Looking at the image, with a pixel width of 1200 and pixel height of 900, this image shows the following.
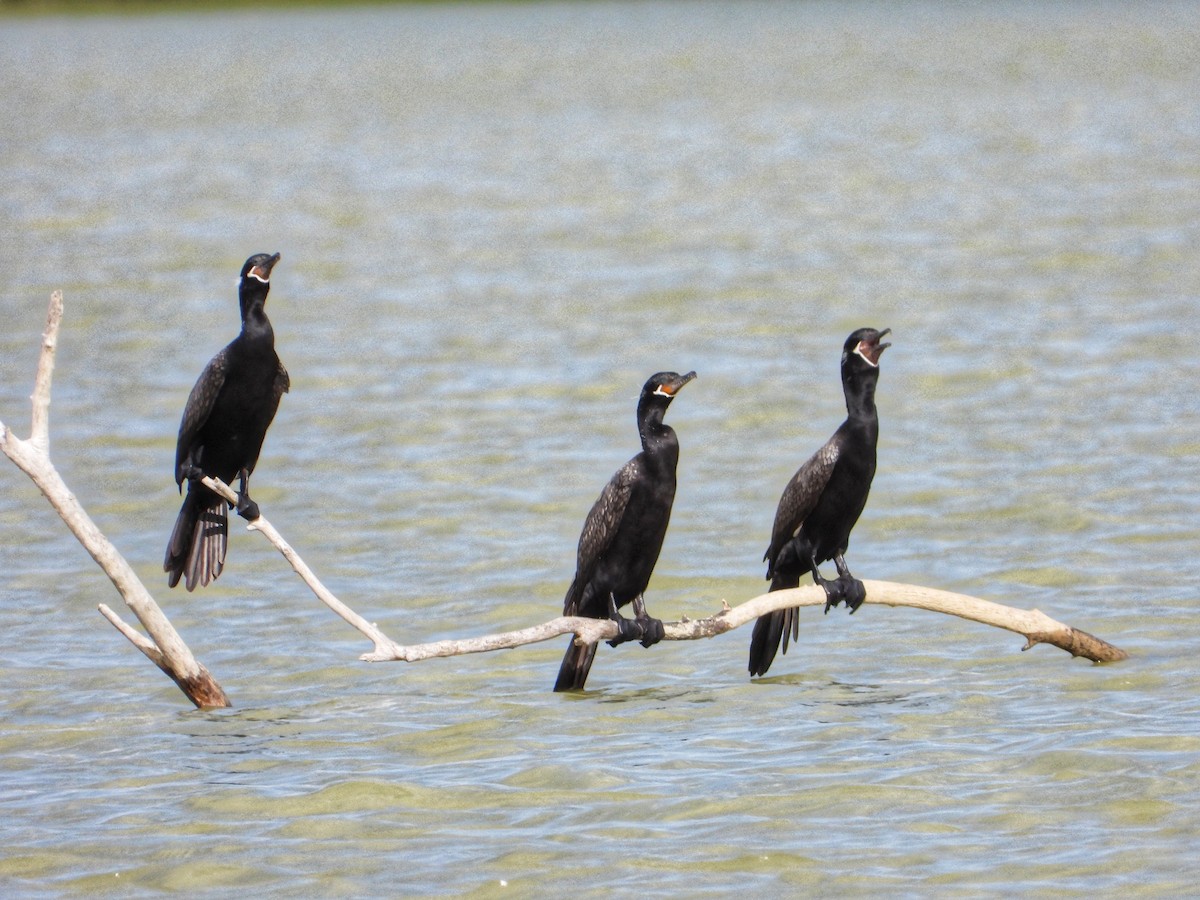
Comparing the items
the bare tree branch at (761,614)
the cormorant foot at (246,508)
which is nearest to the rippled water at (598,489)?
the bare tree branch at (761,614)

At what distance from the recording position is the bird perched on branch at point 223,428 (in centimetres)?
863

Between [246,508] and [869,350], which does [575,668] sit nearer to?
[246,508]

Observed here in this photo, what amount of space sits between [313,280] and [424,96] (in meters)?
24.6

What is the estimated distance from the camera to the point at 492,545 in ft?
41.4

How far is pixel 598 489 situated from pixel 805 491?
5.21m

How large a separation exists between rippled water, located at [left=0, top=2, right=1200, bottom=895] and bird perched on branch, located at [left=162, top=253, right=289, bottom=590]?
2.89 feet

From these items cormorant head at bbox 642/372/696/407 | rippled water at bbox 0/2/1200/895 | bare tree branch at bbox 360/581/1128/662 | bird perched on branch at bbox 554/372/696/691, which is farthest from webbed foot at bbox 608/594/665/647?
cormorant head at bbox 642/372/696/407

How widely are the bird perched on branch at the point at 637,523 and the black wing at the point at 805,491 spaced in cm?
57

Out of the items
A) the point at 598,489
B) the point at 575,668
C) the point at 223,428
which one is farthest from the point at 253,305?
the point at 598,489

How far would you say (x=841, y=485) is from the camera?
859cm

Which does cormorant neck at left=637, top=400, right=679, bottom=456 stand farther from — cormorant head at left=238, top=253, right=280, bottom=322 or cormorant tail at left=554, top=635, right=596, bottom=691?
cormorant head at left=238, top=253, right=280, bottom=322

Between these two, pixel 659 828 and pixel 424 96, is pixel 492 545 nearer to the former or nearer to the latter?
pixel 659 828

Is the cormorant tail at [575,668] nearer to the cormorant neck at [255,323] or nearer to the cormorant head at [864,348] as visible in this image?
the cormorant head at [864,348]

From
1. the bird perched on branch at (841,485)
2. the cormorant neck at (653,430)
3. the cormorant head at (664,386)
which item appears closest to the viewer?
the cormorant head at (664,386)
